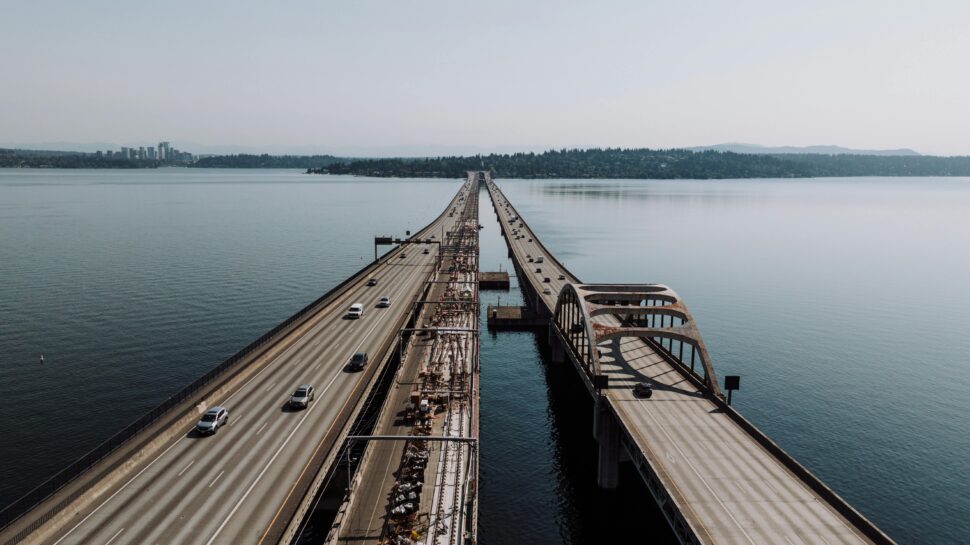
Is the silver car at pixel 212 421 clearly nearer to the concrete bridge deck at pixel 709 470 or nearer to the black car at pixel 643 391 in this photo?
the concrete bridge deck at pixel 709 470

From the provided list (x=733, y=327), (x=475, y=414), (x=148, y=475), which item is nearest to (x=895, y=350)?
(x=733, y=327)

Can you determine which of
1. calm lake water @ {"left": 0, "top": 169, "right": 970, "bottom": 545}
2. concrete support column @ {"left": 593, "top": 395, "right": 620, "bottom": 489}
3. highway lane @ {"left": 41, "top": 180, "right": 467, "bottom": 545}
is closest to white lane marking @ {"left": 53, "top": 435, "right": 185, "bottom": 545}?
highway lane @ {"left": 41, "top": 180, "right": 467, "bottom": 545}

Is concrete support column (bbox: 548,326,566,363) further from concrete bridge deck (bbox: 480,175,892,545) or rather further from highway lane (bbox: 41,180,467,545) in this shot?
highway lane (bbox: 41,180,467,545)

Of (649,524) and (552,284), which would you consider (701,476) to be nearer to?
(649,524)

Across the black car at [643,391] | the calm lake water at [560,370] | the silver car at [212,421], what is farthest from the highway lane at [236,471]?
A: the black car at [643,391]

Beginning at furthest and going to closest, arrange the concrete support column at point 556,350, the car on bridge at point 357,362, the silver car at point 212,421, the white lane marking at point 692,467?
1. the concrete support column at point 556,350
2. the car on bridge at point 357,362
3. the silver car at point 212,421
4. the white lane marking at point 692,467
